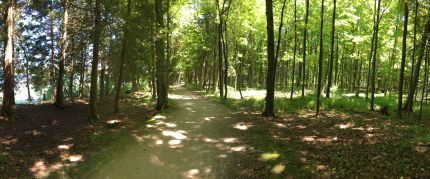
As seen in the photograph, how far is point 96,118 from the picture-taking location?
1705cm

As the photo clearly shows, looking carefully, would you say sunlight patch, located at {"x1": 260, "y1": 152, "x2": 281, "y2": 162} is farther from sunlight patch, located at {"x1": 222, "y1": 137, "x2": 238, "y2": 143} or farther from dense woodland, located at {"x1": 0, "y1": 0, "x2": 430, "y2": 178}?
sunlight patch, located at {"x1": 222, "y1": 137, "x2": 238, "y2": 143}

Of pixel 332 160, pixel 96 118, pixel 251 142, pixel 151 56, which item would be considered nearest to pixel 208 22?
pixel 151 56

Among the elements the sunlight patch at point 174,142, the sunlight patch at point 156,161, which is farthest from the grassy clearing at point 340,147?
the sunlight patch at point 156,161

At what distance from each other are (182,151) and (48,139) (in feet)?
19.3

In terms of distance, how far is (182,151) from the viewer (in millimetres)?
11148

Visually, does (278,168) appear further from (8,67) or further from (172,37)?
(172,37)

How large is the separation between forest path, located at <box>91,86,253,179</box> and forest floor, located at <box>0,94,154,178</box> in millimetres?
1313

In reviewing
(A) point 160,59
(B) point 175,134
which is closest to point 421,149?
(B) point 175,134

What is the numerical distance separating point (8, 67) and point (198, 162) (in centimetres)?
1124

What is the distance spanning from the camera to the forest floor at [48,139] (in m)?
9.57

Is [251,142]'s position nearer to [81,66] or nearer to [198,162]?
[198,162]

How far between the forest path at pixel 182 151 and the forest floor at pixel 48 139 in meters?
1.31

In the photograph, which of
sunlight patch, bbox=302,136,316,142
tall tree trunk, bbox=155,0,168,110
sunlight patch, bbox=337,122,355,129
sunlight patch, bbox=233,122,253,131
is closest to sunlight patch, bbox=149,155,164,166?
sunlight patch, bbox=233,122,253,131

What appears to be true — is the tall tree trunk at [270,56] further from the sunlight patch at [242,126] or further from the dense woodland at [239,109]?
the sunlight patch at [242,126]
